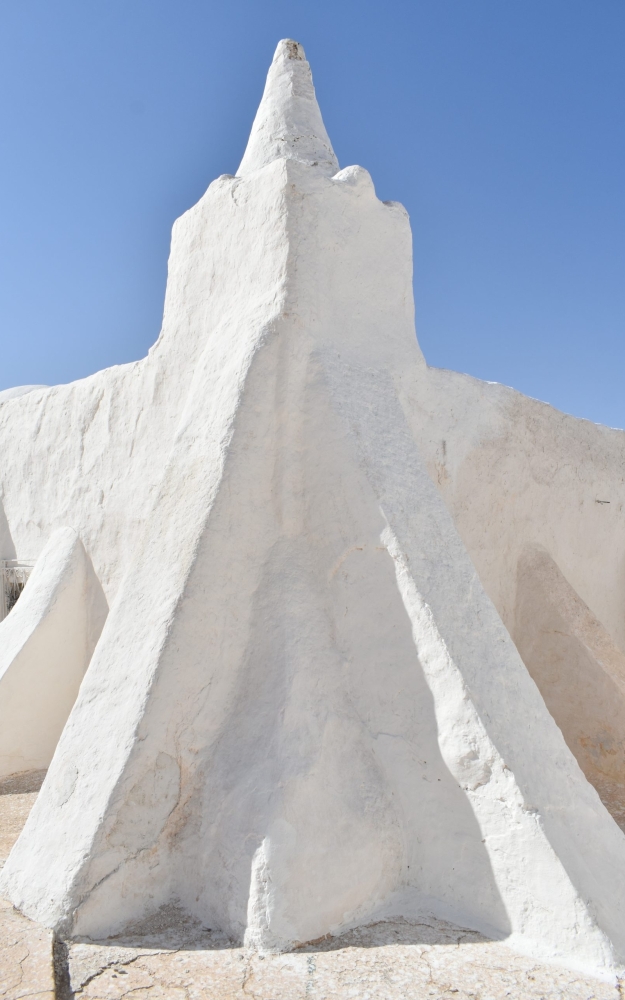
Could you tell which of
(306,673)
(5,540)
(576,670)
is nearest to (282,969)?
(306,673)

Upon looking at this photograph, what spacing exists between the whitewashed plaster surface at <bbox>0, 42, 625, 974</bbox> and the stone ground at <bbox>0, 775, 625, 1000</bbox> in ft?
0.31

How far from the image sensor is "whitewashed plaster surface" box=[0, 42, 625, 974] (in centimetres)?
302

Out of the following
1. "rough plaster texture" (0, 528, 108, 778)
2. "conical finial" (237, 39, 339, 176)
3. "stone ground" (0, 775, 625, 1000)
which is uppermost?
"conical finial" (237, 39, 339, 176)

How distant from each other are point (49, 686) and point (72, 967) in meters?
2.81

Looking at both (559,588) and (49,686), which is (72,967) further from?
(559,588)

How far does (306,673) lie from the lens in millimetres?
3498

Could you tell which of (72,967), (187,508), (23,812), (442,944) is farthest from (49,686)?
(442,944)

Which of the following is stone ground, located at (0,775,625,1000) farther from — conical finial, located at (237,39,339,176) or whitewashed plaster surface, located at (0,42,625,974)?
conical finial, located at (237,39,339,176)

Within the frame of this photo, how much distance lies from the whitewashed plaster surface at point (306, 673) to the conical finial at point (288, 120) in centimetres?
62

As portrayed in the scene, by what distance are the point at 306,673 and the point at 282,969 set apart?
47.3 inches

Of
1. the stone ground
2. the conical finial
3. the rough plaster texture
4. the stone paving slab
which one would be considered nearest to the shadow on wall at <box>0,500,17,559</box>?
the rough plaster texture


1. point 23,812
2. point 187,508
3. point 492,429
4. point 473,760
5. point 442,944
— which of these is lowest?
point 23,812

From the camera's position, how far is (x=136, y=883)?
3189mm

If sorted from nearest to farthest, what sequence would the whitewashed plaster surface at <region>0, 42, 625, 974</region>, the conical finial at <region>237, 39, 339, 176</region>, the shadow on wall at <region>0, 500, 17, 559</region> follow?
the whitewashed plaster surface at <region>0, 42, 625, 974</region>
the conical finial at <region>237, 39, 339, 176</region>
the shadow on wall at <region>0, 500, 17, 559</region>
